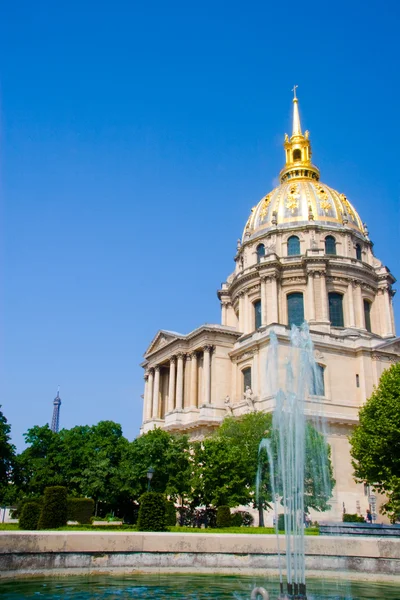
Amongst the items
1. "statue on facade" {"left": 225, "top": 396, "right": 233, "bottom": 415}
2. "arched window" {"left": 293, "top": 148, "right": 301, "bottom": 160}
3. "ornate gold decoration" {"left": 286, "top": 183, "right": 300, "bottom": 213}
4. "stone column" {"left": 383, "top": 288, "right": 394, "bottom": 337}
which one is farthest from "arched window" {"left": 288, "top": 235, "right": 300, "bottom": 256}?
"statue on facade" {"left": 225, "top": 396, "right": 233, "bottom": 415}

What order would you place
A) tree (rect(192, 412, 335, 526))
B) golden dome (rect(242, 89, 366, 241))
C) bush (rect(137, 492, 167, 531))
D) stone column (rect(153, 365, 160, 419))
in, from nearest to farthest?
bush (rect(137, 492, 167, 531))
tree (rect(192, 412, 335, 526))
stone column (rect(153, 365, 160, 419))
golden dome (rect(242, 89, 366, 241))

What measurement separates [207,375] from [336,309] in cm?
1599

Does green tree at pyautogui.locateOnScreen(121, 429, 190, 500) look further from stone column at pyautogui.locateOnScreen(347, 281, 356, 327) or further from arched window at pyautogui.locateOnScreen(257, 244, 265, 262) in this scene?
arched window at pyautogui.locateOnScreen(257, 244, 265, 262)

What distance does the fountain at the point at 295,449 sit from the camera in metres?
15.3

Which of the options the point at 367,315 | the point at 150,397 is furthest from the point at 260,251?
the point at 150,397

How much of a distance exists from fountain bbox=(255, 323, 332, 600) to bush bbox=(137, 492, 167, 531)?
4566 millimetres

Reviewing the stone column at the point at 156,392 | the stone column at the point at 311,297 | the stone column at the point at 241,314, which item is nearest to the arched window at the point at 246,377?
the stone column at the point at 311,297

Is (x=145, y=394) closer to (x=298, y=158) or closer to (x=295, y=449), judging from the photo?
(x=298, y=158)

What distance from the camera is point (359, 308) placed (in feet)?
193

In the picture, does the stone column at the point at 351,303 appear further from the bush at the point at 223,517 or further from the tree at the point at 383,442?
the bush at the point at 223,517

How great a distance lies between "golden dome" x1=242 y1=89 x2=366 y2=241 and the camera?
63.5m

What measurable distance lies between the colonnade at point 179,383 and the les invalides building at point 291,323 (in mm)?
108

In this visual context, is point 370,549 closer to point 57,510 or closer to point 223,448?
point 57,510

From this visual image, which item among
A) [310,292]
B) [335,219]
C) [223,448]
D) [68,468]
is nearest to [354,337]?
[310,292]
